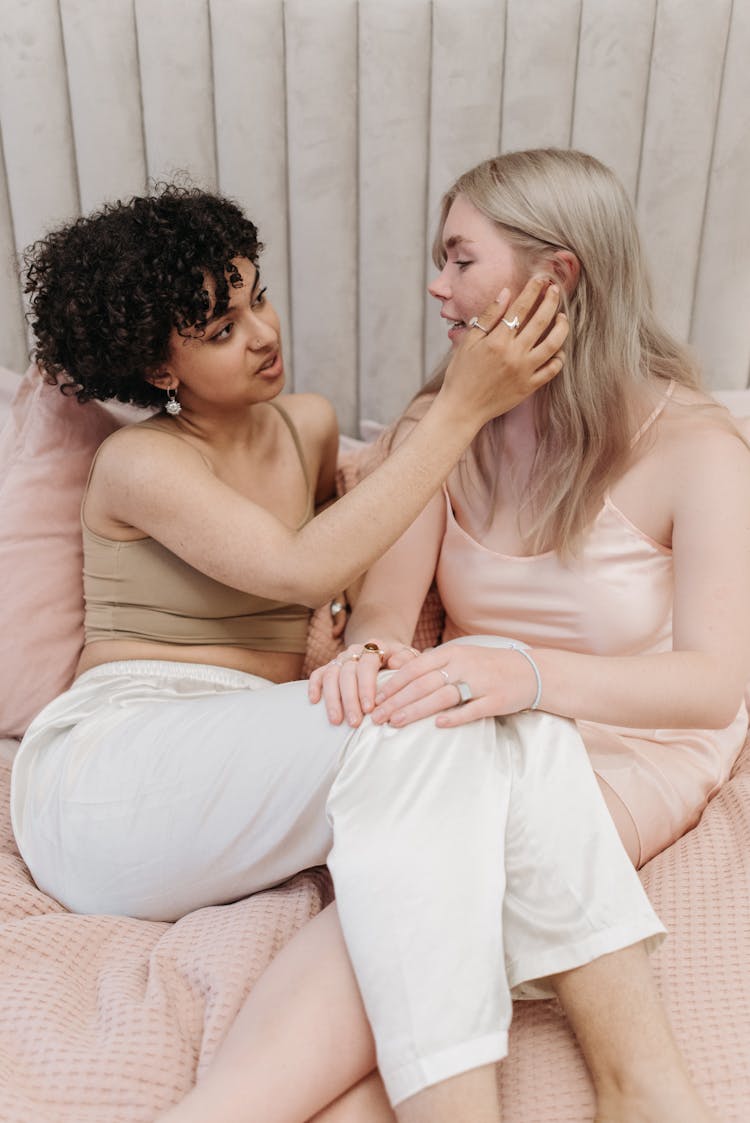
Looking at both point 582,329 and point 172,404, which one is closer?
point 582,329

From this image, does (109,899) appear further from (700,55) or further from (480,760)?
(700,55)

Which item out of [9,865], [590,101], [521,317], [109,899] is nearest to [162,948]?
A: [109,899]

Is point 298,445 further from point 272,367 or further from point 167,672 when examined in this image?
point 167,672

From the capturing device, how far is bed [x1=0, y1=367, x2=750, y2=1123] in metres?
0.88

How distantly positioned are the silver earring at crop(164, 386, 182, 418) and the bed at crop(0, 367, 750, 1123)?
0.42 meters

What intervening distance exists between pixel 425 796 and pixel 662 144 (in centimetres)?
121

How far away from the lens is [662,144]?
161cm

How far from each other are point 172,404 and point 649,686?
0.72 metres

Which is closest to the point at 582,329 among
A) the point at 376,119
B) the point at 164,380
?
the point at 164,380

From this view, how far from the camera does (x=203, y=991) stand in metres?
1.00

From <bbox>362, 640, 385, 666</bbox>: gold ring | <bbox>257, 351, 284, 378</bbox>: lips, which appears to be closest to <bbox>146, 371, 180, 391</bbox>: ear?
<bbox>257, 351, 284, 378</bbox>: lips

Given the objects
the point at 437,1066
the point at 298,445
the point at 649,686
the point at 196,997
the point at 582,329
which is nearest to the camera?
the point at 437,1066

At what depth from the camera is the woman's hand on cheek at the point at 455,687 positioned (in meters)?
1.01

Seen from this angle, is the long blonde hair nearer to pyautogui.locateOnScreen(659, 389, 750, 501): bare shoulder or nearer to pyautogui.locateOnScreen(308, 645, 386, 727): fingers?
pyautogui.locateOnScreen(659, 389, 750, 501): bare shoulder
